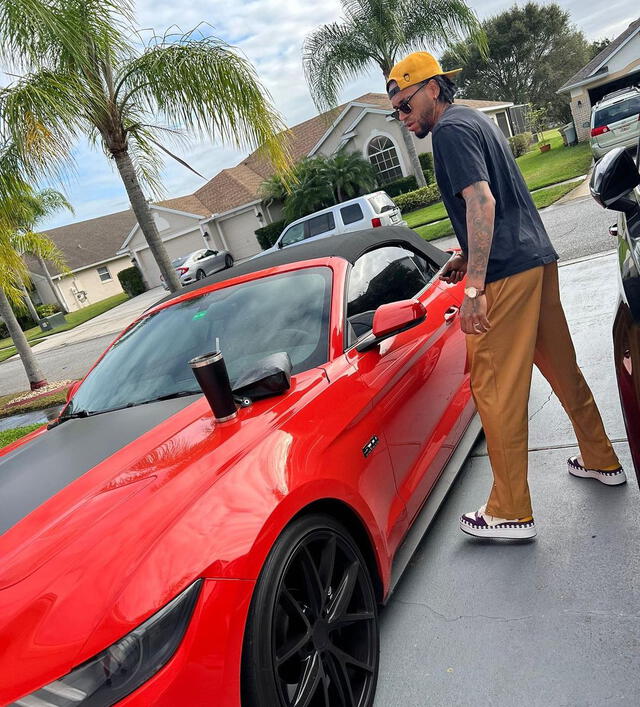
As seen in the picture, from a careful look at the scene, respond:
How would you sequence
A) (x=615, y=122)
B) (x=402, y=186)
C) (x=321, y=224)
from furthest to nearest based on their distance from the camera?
(x=402, y=186) < (x=615, y=122) < (x=321, y=224)

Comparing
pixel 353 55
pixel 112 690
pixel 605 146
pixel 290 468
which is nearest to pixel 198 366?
pixel 290 468

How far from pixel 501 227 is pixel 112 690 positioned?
204 centimetres

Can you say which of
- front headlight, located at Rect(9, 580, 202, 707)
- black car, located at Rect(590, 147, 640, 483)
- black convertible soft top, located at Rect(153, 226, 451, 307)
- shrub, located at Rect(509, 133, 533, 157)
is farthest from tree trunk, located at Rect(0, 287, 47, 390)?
shrub, located at Rect(509, 133, 533, 157)

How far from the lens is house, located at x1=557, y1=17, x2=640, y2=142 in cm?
2738

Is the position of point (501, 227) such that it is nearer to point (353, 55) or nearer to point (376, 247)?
point (376, 247)

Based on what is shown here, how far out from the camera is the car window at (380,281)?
9.31ft

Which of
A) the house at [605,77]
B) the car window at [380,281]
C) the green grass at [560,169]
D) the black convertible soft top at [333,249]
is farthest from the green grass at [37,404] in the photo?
the house at [605,77]

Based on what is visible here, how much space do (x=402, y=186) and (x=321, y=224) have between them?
13.6 meters

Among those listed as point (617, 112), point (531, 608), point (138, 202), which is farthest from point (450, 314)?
point (617, 112)

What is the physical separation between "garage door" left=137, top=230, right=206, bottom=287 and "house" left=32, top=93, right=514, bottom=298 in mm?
30

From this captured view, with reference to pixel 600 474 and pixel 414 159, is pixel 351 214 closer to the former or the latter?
pixel 414 159

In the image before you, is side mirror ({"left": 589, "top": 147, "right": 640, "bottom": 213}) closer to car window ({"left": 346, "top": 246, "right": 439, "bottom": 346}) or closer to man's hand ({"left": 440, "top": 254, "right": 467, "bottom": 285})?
man's hand ({"left": 440, "top": 254, "right": 467, "bottom": 285})

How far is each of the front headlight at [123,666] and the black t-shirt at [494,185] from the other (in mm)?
1724

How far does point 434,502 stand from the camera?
2.98 metres
